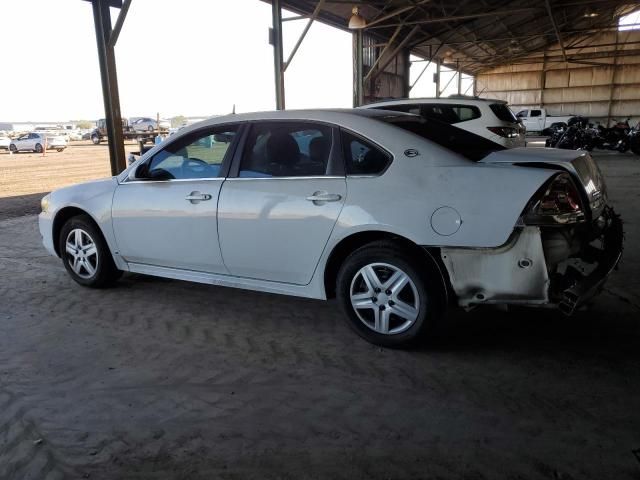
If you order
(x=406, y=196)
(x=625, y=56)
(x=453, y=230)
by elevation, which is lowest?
(x=453, y=230)

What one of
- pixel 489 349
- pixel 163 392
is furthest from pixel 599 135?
pixel 163 392

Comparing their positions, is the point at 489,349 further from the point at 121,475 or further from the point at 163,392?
the point at 121,475

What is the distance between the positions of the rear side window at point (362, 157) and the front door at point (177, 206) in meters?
0.94

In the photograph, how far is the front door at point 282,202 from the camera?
10.7 feet

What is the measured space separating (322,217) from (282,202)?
31 centimetres

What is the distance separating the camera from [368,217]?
10.1 ft

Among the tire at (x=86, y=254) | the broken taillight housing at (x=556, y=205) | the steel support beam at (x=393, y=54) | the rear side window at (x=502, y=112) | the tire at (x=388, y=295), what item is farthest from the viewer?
the steel support beam at (x=393, y=54)

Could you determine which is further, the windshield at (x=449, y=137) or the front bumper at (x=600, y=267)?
the windshield at (x=449, y=137)

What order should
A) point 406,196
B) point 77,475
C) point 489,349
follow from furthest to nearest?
point 489,349
point 406,196
point 77,475

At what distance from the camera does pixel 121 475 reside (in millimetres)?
2139

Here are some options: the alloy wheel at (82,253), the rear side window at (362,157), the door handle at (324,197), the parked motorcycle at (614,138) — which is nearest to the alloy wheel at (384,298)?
the door handle at (324,197)

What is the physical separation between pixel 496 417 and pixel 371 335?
98cm

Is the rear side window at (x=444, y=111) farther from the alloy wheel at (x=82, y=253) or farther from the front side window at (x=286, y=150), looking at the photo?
the alloy wheel at (x=82, y=253)

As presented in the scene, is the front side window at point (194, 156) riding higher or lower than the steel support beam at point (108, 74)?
lower
